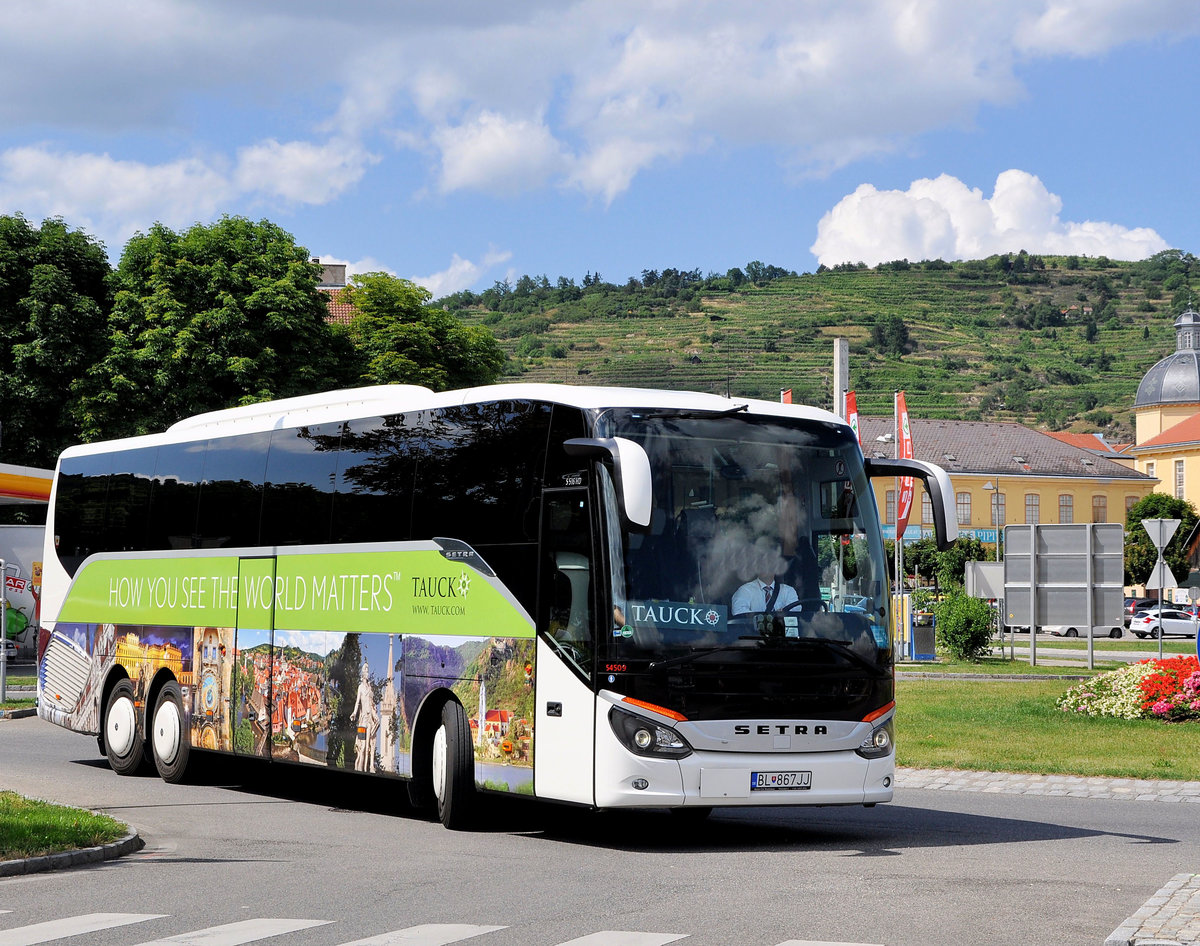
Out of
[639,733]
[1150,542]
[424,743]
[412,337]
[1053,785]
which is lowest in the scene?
[1053,785]

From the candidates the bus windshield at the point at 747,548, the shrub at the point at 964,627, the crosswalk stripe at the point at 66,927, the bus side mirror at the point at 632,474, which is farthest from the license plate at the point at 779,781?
the shrub at the point at 964,627

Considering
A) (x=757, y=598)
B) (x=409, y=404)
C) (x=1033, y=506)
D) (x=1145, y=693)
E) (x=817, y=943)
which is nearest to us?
(x=817, y=943)

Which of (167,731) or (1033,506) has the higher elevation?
(1033,506)

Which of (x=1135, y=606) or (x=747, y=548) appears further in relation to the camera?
(x=1135, y=606)

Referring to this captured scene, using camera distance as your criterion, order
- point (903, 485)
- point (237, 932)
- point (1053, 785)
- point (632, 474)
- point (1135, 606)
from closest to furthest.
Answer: point (237, 932), point (632, 474), point (1053, 785), point (903, 485), point (1135, 606)

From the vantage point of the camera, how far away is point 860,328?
617 ft

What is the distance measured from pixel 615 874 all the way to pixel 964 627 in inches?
1297

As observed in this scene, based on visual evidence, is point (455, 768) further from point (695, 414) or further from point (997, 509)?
point (997, 509)

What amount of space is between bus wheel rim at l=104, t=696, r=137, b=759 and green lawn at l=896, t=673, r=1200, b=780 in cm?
864

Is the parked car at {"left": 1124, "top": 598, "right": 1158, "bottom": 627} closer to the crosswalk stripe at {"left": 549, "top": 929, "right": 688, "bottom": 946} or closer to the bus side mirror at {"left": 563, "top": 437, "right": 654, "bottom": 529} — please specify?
the bus side mirror at {"left": 563, "top": 437, "right": 654, "bottom": 529}

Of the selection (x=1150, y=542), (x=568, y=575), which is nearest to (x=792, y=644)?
(x=568, y=575)

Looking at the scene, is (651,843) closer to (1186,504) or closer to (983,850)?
(983,850)

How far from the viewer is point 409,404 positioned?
1391 cm

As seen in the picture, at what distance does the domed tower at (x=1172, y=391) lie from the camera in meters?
134
